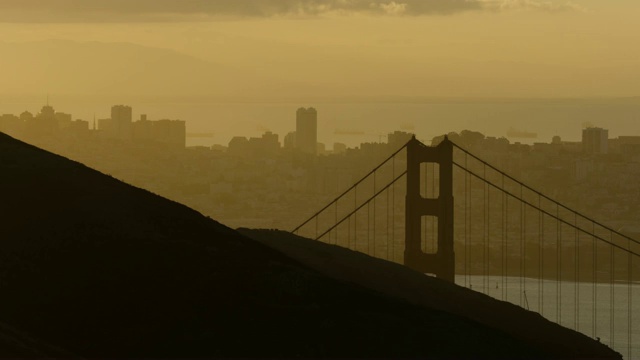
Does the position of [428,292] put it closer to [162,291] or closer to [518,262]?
[162,291]

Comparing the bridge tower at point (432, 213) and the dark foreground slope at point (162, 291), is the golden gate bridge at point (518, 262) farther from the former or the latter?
the dark foreground slope at point (162, 291)

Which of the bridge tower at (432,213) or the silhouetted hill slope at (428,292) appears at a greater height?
the bridge tower at (432,213)

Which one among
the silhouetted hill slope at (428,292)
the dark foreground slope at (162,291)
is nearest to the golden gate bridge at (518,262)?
the silhouetted hill slope at (428,292)

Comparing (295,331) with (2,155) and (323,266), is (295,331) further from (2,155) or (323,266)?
(323,266)

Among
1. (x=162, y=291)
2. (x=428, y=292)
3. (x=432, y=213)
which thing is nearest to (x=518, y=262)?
(x=432, y=213)

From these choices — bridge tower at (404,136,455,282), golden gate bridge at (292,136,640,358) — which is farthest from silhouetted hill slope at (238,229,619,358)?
bridge tower at (404,136,455,282)

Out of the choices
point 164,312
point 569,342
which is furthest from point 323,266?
point 164,312

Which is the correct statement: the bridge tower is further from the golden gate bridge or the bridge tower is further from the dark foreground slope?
the dark foreground slope
